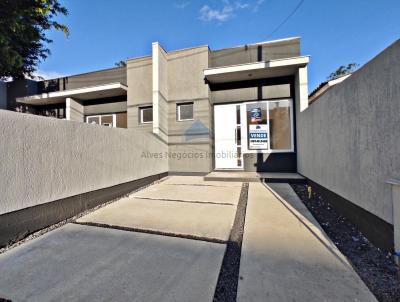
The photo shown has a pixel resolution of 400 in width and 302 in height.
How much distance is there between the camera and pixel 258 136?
8.29 meters

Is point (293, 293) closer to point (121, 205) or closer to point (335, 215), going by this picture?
point (335, 215)

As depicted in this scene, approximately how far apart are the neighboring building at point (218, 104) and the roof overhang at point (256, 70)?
4cm

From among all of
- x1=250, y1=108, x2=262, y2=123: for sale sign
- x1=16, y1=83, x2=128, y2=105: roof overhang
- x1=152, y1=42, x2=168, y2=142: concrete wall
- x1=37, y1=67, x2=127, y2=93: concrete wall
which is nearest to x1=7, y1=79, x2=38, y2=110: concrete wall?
x1=37, y1=67, x2=127, y2=93: concrete wall

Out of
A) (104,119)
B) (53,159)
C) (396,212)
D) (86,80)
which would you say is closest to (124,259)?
(53,159)

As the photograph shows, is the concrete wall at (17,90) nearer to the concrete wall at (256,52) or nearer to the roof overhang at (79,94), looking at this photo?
the roof overhang at (79,94)

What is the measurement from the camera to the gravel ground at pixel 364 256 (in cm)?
179

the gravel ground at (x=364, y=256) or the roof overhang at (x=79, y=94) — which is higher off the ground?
the roof overhang at (x=79, y=94)

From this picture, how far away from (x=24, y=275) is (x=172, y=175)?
6.77m

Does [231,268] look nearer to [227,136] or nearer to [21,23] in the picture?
[227,136]

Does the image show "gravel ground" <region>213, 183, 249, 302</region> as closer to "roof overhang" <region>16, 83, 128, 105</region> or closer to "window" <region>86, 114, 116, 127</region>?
"roof overhang" <region>16, 83, 128, 105</region>

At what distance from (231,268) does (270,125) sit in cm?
704

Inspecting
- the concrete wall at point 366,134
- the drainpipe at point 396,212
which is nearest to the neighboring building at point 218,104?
the concrete wall at point 366,134

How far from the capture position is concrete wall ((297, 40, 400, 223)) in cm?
216

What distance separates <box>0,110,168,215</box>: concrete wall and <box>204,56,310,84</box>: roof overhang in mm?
4484
